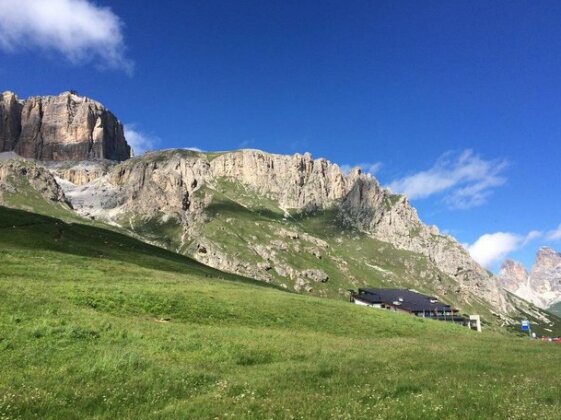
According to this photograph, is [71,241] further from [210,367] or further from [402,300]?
[402,300]

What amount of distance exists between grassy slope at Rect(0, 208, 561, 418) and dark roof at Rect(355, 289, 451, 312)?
110 meters

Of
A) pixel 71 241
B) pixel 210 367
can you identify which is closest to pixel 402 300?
pixel 71 241

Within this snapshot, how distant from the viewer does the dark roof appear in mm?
151125

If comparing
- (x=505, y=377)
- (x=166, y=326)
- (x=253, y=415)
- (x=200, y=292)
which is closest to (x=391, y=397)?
(x=253, y=415)

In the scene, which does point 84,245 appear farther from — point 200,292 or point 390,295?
point 390,295

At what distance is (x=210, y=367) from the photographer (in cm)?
2150

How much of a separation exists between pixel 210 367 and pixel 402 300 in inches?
5607

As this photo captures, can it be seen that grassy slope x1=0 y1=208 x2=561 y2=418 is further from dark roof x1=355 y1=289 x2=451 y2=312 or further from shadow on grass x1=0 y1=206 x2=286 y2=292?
dark roof x1=355 y1=289 x2=451 y2=312

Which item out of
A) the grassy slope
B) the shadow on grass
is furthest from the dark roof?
the grassy slope

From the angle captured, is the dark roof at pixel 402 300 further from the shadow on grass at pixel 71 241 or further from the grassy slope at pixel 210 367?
the grassy slope at pixel 210 367

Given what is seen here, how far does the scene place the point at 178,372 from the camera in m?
19.0

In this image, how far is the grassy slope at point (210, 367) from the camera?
558 inches

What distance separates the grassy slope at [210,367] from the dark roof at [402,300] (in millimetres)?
109709

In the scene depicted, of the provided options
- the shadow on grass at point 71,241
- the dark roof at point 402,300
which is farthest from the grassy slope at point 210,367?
the dark roof at point 402,300
